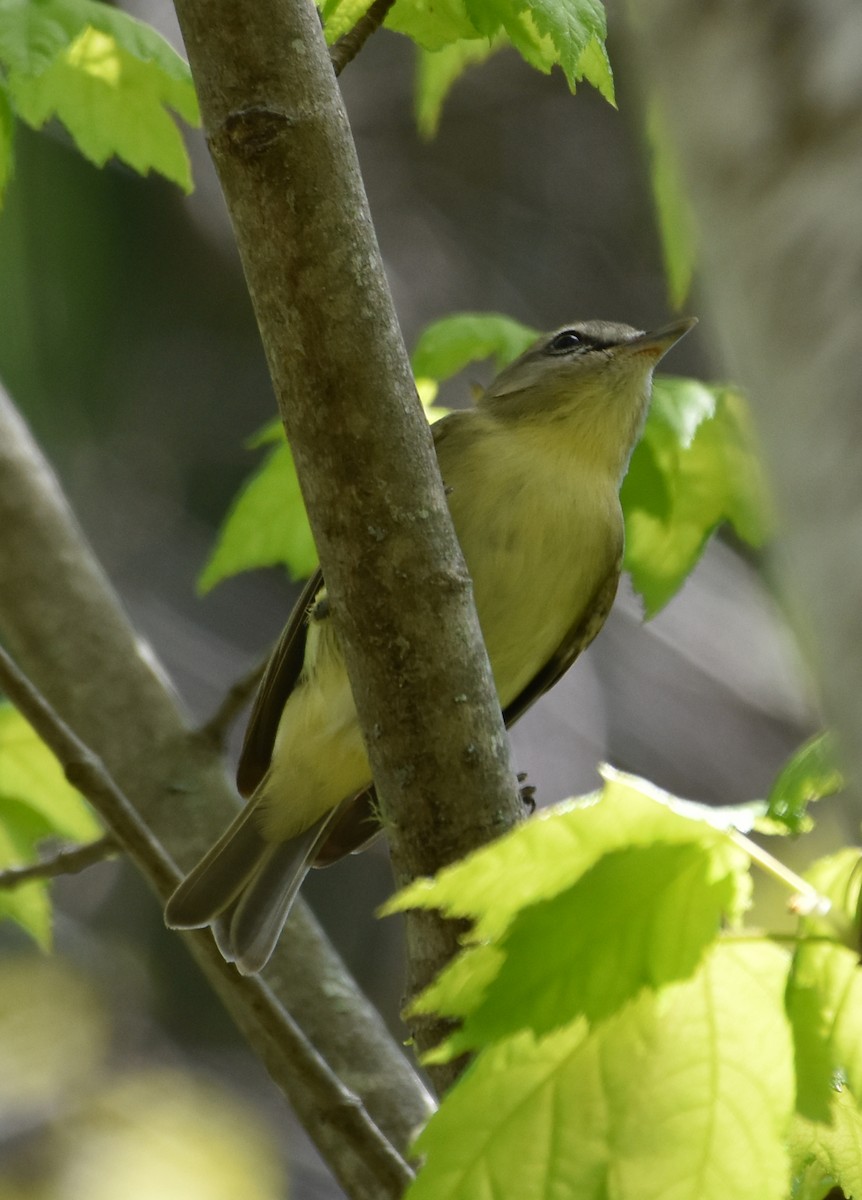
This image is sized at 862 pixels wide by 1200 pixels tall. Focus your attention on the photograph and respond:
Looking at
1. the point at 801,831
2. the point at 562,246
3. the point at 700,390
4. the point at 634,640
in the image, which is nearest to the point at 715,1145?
the point at 801,831

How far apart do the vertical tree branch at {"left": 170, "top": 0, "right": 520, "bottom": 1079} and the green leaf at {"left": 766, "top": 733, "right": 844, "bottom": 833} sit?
37cm

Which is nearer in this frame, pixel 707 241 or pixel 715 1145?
pixel 707 241

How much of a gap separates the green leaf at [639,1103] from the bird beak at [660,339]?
2287mm

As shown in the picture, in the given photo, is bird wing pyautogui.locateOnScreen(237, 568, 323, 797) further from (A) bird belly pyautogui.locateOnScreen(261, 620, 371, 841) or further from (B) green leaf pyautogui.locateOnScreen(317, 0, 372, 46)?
(B) green leaf pyautogui.locateOnScreen(317, 0, 372, 46)

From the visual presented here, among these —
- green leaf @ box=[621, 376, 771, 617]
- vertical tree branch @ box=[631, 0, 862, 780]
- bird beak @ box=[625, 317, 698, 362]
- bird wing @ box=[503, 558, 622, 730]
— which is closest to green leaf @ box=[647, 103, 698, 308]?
green leaf @ box=[621, 376, 771, 617]

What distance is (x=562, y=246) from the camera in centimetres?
867

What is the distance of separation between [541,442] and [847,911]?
2306 mm

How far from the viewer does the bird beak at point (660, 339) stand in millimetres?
3507

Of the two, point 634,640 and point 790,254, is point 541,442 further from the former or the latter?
point 634,640

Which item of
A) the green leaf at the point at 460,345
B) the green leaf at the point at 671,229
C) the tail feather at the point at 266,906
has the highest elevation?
the green leaf at the point at 671,229

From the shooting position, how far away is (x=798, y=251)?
78 centimetres

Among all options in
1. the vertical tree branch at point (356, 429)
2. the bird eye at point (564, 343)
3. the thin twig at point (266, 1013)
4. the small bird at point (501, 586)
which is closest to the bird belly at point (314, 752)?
the small bird at point (501, 586)

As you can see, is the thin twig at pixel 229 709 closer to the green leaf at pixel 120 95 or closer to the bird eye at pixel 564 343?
the green leaf at pixel 120 95

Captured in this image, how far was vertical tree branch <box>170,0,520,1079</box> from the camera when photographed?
1854 millimetres
